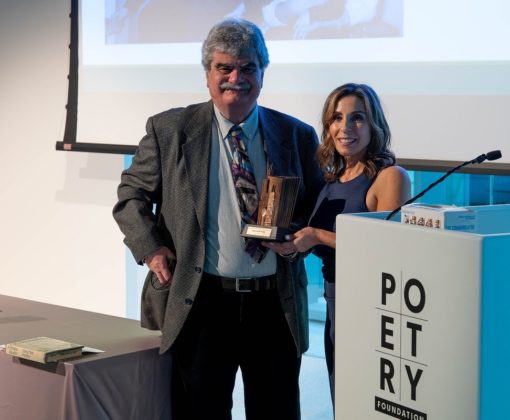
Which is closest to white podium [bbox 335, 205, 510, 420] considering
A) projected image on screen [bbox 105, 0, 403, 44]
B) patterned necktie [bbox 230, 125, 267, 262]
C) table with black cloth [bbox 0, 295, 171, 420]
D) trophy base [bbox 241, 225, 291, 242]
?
trophy base [bbox 241, 225, 291, 242]

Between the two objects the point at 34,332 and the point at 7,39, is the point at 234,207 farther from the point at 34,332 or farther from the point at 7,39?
the point at 7,39

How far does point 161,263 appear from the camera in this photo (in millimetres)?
2590

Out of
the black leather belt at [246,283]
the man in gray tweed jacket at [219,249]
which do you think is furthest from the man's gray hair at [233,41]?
the black leather belt at [246,283]

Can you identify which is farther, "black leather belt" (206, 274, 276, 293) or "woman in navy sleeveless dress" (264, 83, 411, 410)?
"black leather belt" (206, 274, 276, 293)

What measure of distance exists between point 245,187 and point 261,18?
5.51 ft

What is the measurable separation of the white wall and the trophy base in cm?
263

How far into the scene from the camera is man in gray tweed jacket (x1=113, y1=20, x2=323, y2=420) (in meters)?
2.52

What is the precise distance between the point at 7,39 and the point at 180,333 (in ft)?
10.4

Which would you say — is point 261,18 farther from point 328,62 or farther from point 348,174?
point 348,174

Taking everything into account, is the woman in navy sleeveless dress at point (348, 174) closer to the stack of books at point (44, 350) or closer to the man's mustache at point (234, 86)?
the man's mustache at point (234, 86)

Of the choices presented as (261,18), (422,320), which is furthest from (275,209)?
(261,18)

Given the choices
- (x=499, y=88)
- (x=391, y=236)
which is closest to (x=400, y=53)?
(x=499, y=88)

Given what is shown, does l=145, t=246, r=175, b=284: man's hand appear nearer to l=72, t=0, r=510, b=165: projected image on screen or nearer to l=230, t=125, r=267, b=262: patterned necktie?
l=230, t=125, r=267, b=262: patterned necktie

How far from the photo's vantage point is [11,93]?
17.2 ft
